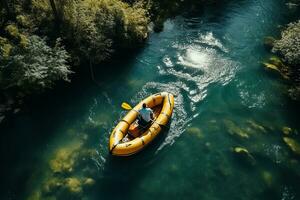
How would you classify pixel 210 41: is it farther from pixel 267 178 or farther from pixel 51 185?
pixel 51 185

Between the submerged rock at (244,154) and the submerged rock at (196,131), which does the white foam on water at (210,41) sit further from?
the submerged rock at (244,154)

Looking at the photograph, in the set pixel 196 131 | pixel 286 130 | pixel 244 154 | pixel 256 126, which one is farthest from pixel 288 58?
pixel 196 131

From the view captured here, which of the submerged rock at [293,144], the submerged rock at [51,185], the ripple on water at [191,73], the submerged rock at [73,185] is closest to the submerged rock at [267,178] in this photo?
the submerged rock at [293,144]

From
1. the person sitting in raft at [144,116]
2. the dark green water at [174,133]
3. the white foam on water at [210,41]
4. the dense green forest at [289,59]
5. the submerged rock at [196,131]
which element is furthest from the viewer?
the white foam on water at [210,41]

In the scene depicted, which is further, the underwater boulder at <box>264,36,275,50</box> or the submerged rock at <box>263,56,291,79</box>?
the underwater boulder at <box>264,36,275,50</box>

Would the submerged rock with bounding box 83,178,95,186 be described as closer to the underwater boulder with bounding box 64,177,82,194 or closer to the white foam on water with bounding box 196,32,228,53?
the underwater boulder with bounding box 64,177,82,194

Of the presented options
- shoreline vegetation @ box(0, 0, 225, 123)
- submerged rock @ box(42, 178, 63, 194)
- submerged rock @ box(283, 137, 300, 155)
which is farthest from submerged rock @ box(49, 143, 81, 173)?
submerged rock @ box(283, 137, 300, 155)
